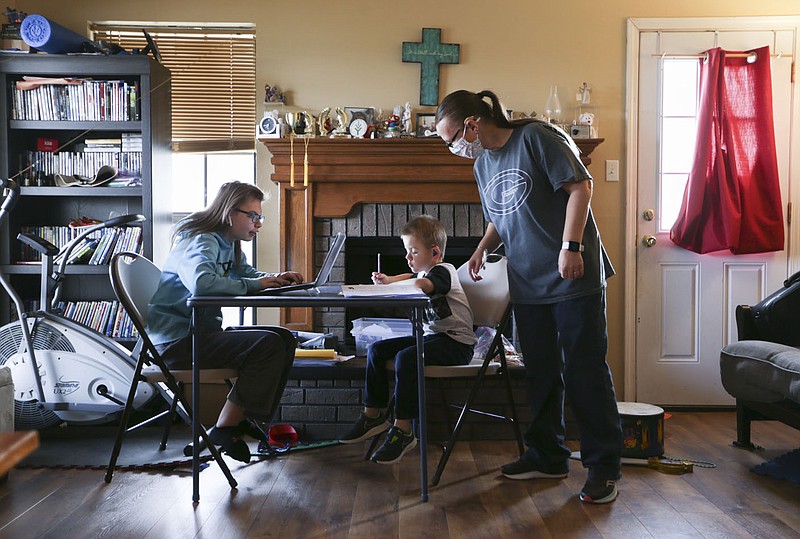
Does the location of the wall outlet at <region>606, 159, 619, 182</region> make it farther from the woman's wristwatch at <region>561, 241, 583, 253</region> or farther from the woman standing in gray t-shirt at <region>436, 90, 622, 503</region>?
the woman's wristwatch at <region>561, 241, 583, 253</region>

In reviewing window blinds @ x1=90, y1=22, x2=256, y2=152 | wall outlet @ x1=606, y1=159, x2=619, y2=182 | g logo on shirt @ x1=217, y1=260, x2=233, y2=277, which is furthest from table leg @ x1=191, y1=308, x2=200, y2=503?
wall outlet @ x1=606, y1=159, x2=619, y2=182

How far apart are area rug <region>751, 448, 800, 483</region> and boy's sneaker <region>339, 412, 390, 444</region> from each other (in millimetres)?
1383

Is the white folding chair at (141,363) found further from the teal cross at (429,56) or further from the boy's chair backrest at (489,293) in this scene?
the teal cross at (429,56)

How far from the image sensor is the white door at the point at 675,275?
408 cm

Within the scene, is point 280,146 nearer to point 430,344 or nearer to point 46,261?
point 46,261

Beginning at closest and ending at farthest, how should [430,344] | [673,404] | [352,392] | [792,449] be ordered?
[430,344], [792,449], [352,392], [673,404]

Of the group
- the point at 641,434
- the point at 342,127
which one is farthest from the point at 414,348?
the point at 342,127

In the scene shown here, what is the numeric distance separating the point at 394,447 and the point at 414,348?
0.35 metres

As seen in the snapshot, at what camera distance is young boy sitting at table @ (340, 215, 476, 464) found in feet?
8.98

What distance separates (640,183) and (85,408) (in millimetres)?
2905

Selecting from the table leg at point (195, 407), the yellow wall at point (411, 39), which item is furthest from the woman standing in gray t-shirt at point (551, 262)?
the yellow wall at point (411, 39)

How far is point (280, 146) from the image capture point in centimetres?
386

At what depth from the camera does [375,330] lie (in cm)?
345

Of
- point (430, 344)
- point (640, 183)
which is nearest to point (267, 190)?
point (430, 344)
